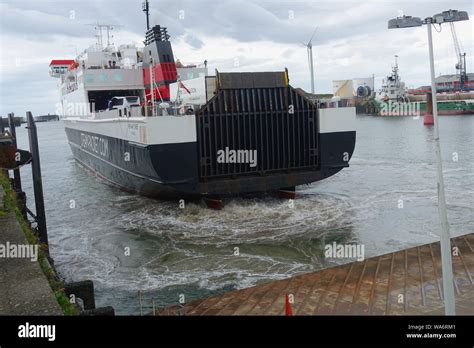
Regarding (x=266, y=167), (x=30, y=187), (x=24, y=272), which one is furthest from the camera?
(x=30, y=187)

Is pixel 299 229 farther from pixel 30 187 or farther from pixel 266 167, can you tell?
pixel 30 187

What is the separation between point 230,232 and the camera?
43.7 feet

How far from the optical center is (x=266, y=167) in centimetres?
1560

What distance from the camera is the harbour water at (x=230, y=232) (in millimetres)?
10070

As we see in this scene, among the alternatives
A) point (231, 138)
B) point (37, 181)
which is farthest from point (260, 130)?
point (37, 181)

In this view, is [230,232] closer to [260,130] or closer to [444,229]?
[260,130]

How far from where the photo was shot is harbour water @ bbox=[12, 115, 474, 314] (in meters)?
10.1

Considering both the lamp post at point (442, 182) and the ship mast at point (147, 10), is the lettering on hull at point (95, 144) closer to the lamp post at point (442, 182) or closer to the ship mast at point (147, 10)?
the ship mast at point (147, 10)

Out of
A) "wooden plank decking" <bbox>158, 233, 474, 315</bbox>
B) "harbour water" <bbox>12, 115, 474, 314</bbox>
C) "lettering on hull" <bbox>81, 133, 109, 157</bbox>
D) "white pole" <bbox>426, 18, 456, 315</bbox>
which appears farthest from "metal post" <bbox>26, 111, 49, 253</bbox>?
"white pole" <bbox>426, 18, 456, 315</bbox>

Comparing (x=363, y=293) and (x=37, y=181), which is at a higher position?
(x=37, y=181)

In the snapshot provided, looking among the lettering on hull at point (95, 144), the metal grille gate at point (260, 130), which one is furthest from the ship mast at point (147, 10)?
the metal grille gate at point (260, 130)

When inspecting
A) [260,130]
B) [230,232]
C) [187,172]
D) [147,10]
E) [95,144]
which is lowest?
[230,232]

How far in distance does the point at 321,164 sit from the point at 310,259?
5.82 meters
